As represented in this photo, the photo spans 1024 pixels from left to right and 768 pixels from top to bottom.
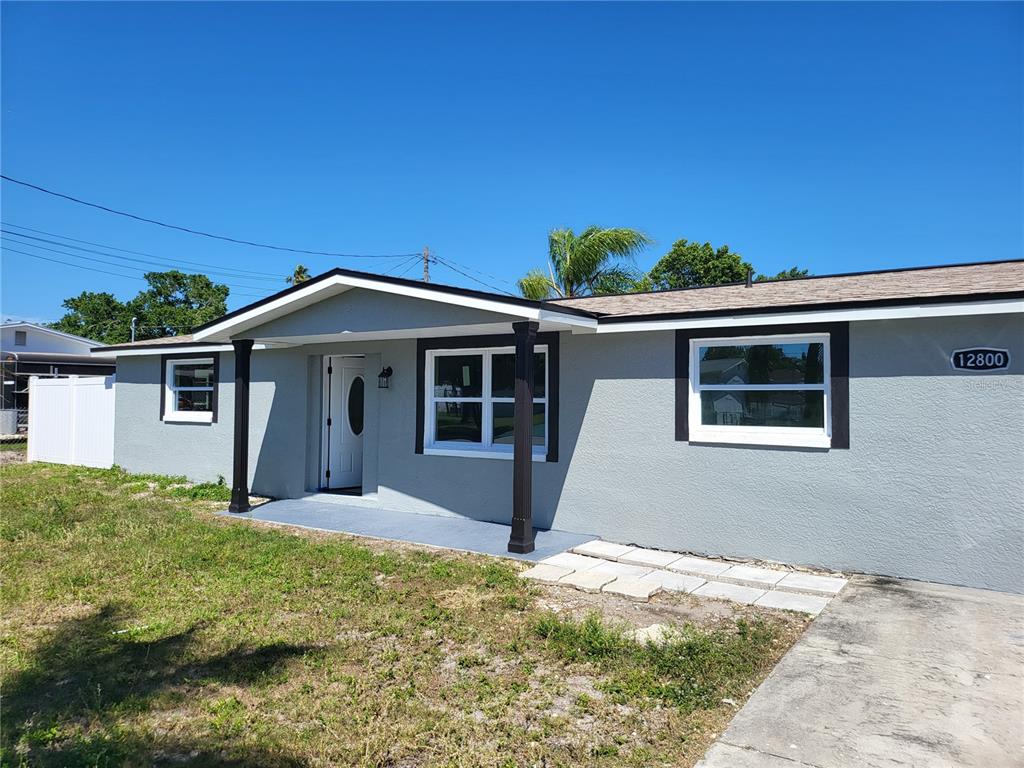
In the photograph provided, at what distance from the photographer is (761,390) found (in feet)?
22.7

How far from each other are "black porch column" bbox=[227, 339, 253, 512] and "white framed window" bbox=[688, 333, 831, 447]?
661 cm

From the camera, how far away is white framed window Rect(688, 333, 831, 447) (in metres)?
6.61

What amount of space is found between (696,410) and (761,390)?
0.74m

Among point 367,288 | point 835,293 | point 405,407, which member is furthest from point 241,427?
point 835,293

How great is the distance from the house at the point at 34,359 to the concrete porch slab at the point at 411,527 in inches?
756

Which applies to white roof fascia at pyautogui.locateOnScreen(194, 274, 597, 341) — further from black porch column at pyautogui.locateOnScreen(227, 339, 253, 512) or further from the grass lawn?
the grass lawn

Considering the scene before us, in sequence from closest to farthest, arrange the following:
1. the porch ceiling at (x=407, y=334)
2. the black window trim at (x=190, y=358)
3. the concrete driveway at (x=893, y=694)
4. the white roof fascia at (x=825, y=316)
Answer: the concrete driveway at (x=893, y=694), the white roof fascia at (x=825, y=316), the porch ceiling at (x=407, y=334), the black window trim at (x=190, y=358)

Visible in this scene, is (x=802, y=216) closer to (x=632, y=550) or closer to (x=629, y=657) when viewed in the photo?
(x=632, y=550)

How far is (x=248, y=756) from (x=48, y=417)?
16374mm

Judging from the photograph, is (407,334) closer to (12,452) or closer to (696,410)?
(696,410)

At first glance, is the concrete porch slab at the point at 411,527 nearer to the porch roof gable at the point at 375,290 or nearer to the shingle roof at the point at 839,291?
the porch roof gable at the point at 375,290

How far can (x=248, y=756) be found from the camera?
3.03 metres

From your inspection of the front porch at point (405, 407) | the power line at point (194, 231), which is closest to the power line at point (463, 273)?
the power line at point (194, 231)

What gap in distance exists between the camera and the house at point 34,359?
24219 mm
